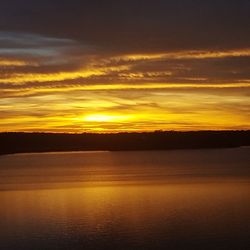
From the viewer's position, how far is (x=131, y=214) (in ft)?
95.2

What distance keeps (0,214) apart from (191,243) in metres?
13.4

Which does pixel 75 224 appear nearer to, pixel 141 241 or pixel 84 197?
pixel 141 241

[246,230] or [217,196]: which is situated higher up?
[217,196]

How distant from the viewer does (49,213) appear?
3031 cm

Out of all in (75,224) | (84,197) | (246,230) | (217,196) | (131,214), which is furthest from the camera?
(84,197)

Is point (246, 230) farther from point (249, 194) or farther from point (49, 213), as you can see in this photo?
point (249, 194)

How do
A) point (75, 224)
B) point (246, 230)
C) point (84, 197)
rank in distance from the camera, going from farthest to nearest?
point (84, 197), point (75, 224), point (246, 230)

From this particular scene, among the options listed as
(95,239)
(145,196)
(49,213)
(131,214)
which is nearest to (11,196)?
(145,196)

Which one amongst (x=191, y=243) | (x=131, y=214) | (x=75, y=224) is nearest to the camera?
(x=191, y=243)

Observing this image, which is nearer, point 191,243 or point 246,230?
point 191,243

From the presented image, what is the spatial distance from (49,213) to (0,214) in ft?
9.00

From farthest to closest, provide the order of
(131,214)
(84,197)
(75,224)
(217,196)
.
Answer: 1. (84,197)
2. (217,196)
3. (131,214)
4. (75,224)

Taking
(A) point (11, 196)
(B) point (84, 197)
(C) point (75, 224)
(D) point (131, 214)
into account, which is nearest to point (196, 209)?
(D) point (131, 214)

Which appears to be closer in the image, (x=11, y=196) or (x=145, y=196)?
(x=145, y=196)
